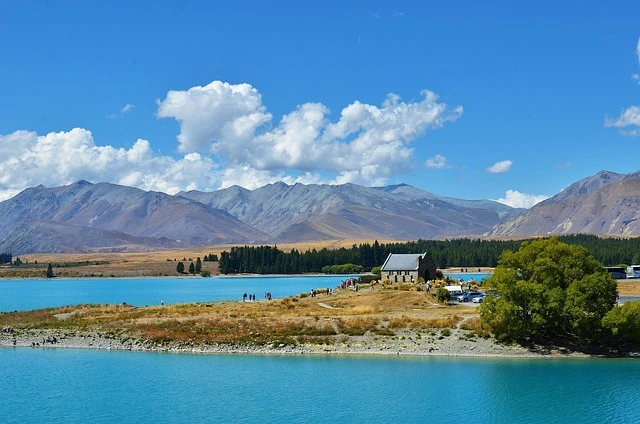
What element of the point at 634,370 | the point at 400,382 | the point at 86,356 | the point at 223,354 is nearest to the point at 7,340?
the point at 86,356

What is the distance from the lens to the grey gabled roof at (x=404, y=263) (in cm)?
11425

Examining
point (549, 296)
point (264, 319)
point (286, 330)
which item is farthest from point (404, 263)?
point (549, 296)

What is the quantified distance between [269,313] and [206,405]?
3213 cm

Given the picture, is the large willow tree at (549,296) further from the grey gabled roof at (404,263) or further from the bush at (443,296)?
the grey gabled roof at (404,263)

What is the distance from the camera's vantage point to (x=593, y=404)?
155ft

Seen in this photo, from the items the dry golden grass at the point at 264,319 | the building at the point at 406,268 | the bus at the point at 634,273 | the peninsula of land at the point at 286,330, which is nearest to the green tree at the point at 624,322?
the peninsula of land at the point at 286,330

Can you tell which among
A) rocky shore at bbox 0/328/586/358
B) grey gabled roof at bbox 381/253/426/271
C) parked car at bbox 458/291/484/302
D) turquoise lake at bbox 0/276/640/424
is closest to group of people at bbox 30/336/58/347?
rocky shore at bbox 0/328/586/358

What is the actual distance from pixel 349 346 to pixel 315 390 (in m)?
14.1

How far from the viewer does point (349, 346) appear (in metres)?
65.1

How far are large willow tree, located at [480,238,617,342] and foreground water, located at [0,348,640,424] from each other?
12.4 feet

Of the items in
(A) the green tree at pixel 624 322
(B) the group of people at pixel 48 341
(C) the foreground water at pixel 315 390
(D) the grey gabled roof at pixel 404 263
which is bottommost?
(C) the foreground water at pixel 315 390

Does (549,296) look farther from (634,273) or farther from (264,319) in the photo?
(634,273)

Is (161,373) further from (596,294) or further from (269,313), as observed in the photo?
(596,294)

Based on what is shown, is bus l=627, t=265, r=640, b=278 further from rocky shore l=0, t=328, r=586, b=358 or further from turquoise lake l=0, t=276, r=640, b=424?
turquoise lake l=0, t=276, r=640, b=424
